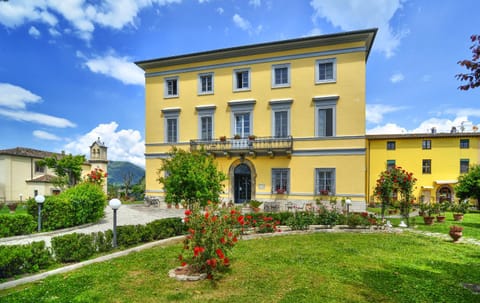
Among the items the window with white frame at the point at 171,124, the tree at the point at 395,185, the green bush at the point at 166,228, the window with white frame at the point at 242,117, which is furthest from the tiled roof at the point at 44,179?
the tree at the point at 395,185

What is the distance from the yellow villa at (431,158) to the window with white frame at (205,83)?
59.3 feet

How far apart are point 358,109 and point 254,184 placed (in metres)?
8.70

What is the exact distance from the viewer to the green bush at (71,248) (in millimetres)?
6332

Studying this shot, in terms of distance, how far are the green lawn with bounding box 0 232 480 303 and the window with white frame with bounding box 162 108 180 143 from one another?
13284 mm

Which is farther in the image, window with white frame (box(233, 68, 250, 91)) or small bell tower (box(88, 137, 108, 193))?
small bell tower (box(88, 137, 108, 193))

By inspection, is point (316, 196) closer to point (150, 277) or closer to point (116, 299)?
point (150, 277)

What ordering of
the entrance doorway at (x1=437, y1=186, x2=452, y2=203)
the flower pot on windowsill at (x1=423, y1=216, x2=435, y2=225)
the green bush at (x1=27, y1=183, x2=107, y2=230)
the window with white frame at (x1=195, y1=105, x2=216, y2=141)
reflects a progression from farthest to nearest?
the entrance doorway at (x1=437, y1=186, x2=452, y2=203) → the window with white frame at (x1=195, y1=105, x2=216, y2=141) → the flower pot on windowsill at (x1=423, y1=216, x2=435, y2=225) → the green bush at (x1=27, y1=183, x2=107, y2=230)

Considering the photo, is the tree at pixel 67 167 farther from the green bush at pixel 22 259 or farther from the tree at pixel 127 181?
the green bush at pixel 22 259

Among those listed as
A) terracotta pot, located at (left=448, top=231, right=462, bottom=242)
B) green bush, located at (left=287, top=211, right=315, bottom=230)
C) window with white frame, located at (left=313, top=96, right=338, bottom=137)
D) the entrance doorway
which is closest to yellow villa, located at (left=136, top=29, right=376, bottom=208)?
window with white frame, located at (left=313, top=96, right=338, bottom=137)

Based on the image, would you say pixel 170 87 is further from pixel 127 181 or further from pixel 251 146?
pixel 127 181

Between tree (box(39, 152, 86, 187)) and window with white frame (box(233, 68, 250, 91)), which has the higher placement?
window with white frame (box(233, 68, 250, 91))

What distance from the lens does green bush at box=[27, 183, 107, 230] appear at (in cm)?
1038

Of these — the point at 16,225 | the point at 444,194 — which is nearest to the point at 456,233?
the point at 16,225

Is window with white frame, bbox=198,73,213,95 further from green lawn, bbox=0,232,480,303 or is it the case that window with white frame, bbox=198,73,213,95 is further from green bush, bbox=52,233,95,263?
green bush, bbox=52,233,95,263
